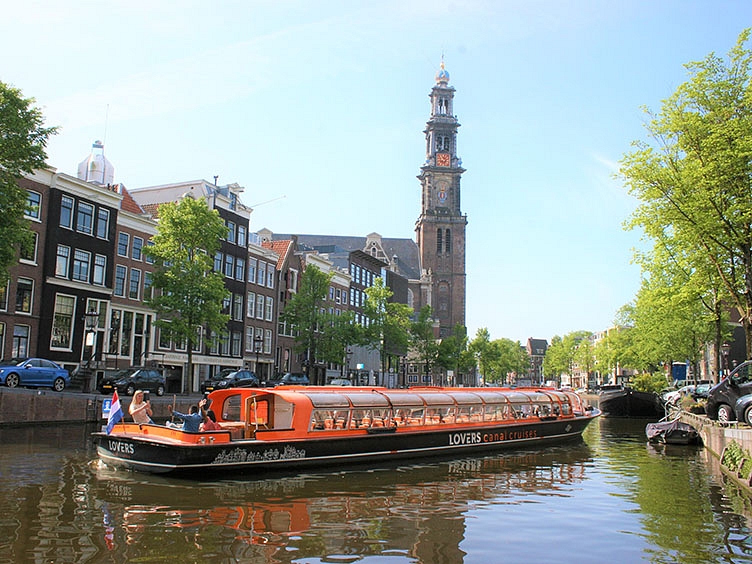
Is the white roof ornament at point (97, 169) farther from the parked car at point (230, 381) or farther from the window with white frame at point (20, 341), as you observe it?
the parked car at point (230, 381)

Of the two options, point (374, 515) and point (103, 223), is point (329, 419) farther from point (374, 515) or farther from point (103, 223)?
point (103, 223)

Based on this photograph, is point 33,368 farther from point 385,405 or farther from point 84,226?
point 385,405

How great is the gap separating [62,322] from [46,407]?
12.0 m

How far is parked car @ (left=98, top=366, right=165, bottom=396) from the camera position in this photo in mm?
34281

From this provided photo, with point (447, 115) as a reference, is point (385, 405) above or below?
below

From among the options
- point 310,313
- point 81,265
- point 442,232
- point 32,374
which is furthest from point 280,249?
point 442,232

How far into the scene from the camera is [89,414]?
3119cm

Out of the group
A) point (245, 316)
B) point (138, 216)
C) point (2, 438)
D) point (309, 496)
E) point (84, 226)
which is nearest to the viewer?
point (309, 496)

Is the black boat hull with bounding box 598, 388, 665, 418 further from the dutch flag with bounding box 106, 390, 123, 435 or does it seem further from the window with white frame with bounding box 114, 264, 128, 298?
the dutch flag with bounding box 106, 390, 123, 435

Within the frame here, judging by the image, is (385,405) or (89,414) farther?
(89,414)

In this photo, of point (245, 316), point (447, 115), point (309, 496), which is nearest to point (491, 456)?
point (309, 496)

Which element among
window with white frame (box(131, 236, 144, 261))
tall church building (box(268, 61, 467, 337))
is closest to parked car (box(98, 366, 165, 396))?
window with white frame (box(131, 236, 144, 261))

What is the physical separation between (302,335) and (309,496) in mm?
44294

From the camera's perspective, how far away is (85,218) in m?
41.7
